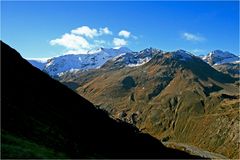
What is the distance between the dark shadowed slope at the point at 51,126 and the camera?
63178 mm

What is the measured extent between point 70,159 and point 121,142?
42407 millimetres

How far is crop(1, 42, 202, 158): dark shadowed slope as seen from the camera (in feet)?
207

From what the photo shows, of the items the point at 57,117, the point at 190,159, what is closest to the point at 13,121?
the point at 57,117

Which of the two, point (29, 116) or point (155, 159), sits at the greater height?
point (29, 116)

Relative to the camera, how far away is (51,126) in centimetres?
7950

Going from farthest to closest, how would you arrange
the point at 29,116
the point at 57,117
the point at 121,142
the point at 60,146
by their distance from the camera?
the point at 121,142 < the point at 57,117 < the point at 29,116 < the point at 60,146

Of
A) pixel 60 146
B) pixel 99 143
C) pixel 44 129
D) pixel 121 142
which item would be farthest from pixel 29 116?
pixel 121 142

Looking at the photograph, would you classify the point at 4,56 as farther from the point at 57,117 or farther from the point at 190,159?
the point at 190,159

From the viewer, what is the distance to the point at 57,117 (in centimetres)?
8906

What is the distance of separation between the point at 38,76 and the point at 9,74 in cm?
1692

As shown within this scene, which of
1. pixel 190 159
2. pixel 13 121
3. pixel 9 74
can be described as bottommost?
pixel 190 159

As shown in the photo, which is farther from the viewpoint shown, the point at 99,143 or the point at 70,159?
the point at 99,143

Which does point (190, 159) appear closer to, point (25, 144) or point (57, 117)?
point (57, 117)

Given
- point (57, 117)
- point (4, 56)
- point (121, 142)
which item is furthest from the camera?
point (121, 142)
